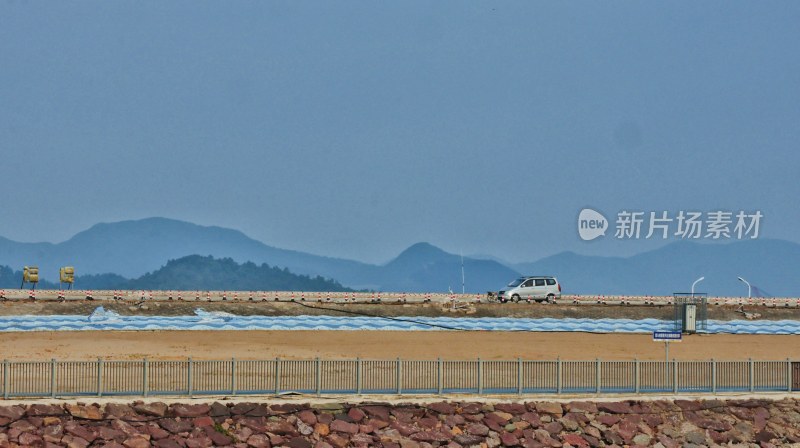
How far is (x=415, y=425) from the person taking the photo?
46.2 metres

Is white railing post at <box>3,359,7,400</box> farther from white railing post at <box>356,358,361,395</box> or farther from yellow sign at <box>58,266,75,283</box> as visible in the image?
yellow sign at <box>58,266,75,283</box>

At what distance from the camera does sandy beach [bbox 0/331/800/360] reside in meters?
60.1

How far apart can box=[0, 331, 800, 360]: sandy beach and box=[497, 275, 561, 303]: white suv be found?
16715mm

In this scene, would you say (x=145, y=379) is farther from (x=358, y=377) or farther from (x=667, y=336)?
(x=667, y=336)

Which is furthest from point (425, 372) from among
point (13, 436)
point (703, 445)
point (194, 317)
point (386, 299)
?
point (386, 299)

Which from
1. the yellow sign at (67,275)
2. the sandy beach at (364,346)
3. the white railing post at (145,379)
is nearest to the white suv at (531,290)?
the sandy beach at (364,346)

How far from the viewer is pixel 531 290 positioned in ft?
308

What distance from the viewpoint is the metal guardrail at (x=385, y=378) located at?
45.3 m

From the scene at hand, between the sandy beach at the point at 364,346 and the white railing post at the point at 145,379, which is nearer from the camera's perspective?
the white railing post at the point at 145,379

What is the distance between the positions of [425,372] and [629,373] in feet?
28.4

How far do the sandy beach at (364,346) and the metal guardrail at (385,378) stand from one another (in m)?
6.71

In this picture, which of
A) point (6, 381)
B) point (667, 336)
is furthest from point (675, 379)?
point (6, 381)

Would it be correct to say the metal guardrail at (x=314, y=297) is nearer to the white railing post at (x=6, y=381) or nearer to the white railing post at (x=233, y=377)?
the white railing post at (x=6, y=381)

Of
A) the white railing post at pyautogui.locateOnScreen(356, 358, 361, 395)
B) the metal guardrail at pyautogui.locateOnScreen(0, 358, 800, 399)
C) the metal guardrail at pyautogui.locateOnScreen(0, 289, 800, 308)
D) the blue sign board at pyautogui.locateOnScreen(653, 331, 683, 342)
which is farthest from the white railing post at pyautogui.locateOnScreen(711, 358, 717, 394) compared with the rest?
the metal guardrail at pyautogui.locateOnScreen(0, 289, 800, 308)
